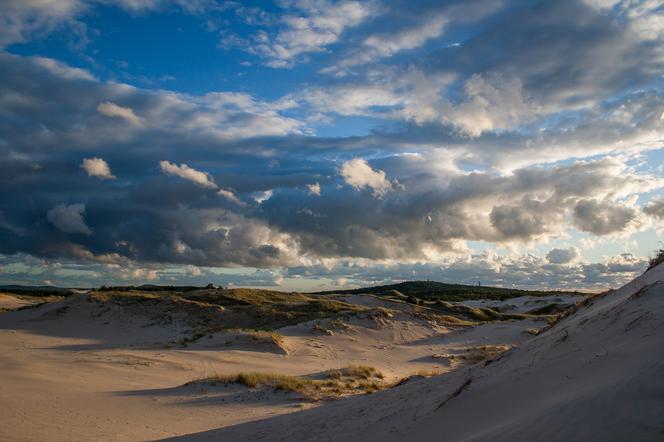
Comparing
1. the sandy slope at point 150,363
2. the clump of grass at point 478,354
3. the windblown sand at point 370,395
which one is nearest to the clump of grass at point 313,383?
the windblown sand at point 370,395

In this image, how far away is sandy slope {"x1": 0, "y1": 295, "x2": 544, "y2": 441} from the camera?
12344 millimetres

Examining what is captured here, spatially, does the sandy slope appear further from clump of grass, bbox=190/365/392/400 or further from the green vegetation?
the green vegetation

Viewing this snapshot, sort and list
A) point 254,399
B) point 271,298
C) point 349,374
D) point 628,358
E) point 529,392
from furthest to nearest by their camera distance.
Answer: point 271,298
point 349,374
point 254,399
point 529,392
point 628,358

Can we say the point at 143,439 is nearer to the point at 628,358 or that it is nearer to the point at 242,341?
the point at 628,358

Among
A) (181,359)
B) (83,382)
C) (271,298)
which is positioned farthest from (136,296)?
(83,382)

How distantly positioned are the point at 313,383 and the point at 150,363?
26.4 ft

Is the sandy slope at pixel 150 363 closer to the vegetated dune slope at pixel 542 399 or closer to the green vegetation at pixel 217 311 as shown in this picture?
the green vegetation at pixel 217 311

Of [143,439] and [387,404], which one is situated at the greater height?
[387,404]

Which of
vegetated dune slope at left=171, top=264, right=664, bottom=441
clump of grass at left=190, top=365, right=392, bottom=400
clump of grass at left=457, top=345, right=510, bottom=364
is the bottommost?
clump of grass at left=457, top=345, right=510, bottom=364

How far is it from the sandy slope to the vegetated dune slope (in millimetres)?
2706

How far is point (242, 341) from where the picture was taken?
91.2ft

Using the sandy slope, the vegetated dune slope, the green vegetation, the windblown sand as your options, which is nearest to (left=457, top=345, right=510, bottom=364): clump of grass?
the windblown sand

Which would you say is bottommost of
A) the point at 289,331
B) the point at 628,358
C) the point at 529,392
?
the point at 289,331

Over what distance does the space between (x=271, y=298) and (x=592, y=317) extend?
42.7 m
